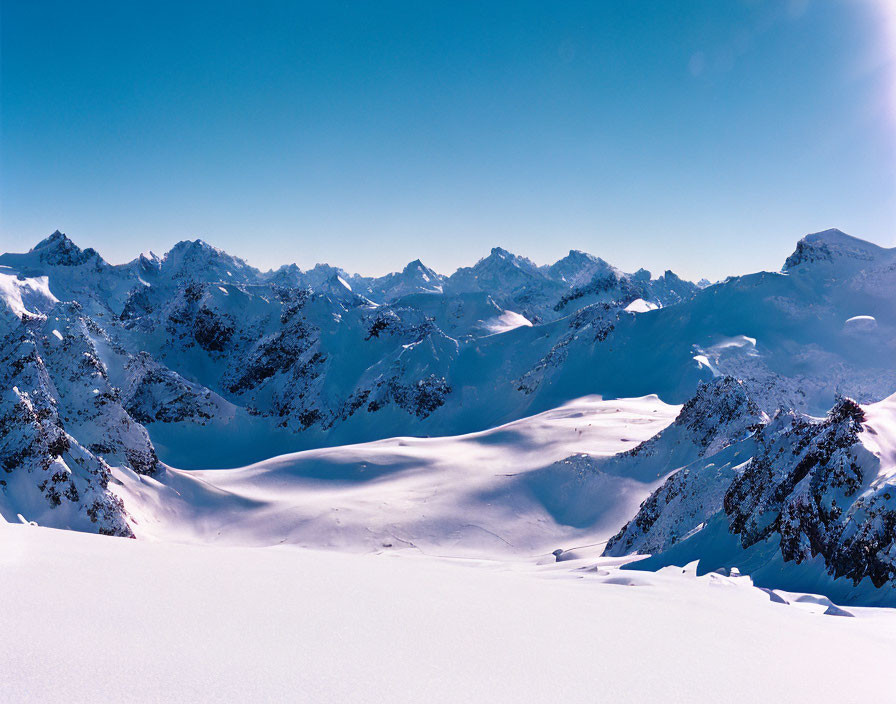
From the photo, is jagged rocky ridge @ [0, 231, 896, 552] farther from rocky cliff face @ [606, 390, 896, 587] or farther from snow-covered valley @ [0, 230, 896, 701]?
rocky cliff face @ [606, 390, 896, 587]

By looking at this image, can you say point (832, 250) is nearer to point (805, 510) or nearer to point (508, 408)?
point (508, 408)

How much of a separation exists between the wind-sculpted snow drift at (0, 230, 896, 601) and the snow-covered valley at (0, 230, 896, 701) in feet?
0.75

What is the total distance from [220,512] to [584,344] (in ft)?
194

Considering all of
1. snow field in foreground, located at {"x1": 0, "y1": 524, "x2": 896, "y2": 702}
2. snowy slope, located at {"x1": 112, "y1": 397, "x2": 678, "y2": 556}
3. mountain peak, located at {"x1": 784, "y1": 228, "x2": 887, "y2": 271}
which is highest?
mountain peak, located at {"x1": 784, "y1": 228, "x2": 887, "y2": 271}

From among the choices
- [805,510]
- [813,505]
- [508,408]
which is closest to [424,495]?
[805,510]

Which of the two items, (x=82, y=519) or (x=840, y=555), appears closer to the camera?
(x=840, y=555)

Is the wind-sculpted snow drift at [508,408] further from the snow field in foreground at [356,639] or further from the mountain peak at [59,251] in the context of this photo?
the mountain peak at [59,251]

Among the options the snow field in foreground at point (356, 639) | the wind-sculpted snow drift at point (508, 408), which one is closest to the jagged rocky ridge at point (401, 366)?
the wind-sculpted snow drift at point (508, 408)

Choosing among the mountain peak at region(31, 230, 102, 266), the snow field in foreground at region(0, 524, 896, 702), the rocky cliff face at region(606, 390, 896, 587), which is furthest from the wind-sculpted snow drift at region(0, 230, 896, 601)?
the mountain peak at region(31, 230, 102, 266)

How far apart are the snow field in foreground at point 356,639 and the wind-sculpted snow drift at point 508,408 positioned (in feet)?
27.0

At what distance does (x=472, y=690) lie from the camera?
14.2ft

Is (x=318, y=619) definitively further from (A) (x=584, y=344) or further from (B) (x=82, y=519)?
(A) (x=584, y=344)

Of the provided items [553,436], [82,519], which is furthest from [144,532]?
[553,436]

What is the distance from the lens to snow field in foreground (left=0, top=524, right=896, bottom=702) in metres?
4.12
